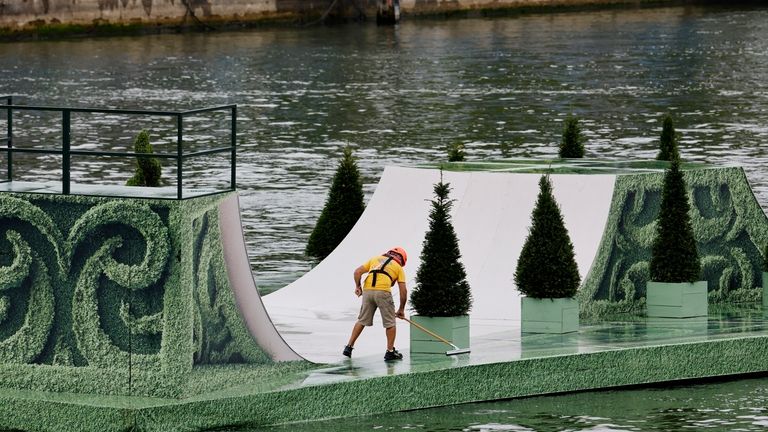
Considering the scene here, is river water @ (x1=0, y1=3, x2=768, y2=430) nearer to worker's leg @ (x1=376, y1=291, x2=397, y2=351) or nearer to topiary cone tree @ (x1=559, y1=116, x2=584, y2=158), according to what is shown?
worker's leg @ (x1=376, y1=291, x2=397, y2=351)

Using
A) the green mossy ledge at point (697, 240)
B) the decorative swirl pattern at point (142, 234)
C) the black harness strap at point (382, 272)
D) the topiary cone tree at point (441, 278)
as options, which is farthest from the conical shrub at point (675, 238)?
the decorative swirl pattern at point (142, 234)

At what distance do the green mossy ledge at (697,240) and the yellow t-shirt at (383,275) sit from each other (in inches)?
138

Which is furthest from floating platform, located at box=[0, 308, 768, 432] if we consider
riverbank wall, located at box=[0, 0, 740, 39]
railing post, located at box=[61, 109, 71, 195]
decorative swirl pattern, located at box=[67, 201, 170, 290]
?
riverbank wall, located at box=[0, 0, 740, 39]

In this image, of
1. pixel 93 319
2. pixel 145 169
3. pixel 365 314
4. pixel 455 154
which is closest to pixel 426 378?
pixel 365 314

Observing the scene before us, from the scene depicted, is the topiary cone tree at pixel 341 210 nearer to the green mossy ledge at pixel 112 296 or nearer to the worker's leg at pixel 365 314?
the worker's leg at pixel 365 314

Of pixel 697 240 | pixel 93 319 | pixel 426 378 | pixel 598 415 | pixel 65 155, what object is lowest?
pixel 598 415

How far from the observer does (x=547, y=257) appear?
2236cm

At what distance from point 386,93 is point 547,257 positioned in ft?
136

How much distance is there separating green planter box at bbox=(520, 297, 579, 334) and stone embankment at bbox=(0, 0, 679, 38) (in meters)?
66.8

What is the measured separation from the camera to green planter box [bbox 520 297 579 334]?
22.5 metres

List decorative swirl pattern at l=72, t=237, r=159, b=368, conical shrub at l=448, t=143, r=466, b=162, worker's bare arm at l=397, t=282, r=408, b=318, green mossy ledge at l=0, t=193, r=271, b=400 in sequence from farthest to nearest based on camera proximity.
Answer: conical shrub at l=448, t=143, r=466, b=162 < worker's bare arm at l=397, t=282, r=408, b=318 < decorative swirl pattern at l=72, t=237, r=159, b=368 < green mossy ledge at l=0, t=193, r=271, b=400

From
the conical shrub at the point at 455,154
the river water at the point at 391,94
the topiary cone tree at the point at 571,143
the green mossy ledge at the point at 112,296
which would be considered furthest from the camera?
the river water at the point at 391,94

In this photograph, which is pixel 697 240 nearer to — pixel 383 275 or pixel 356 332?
pixel 383 275

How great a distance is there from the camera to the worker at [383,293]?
68.3ft
